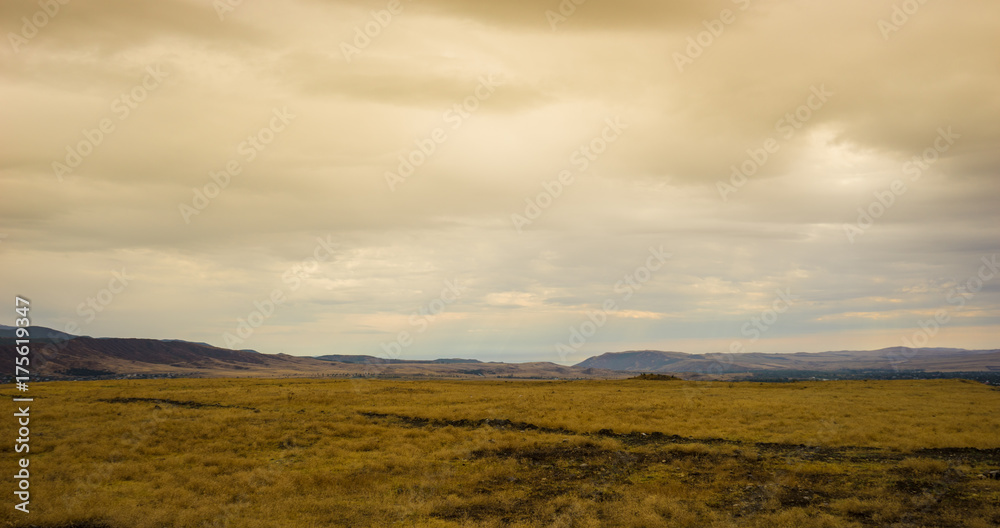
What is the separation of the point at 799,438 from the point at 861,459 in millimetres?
5432

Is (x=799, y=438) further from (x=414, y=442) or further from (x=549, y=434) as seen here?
(x=414, y=442)

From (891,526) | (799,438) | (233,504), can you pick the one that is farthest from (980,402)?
(233,504)

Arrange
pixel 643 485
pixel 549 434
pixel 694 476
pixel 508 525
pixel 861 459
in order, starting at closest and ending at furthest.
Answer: pixel 508 525, pixel 643 485, pixel 694 476, pixel 861 459, pixel 549 434

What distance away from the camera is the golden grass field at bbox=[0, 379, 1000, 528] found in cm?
1745

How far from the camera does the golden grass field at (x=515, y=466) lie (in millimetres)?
17453

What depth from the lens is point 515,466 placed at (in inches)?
984

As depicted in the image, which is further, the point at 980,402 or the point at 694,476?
the point at 980,402

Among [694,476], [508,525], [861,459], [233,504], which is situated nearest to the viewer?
[508,525]

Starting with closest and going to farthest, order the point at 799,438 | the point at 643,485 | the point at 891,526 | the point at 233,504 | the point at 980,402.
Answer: the point at 891,526 → the point at 233,504 → the point at 643,485 → the point at 799,438 → the point at 980,402

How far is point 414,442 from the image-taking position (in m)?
31.5

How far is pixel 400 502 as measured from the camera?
19.5m

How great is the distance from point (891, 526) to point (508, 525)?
1116 cm

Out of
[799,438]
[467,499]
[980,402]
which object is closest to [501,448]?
[467,499]

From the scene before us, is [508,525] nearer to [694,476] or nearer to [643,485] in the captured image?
[643,485]
